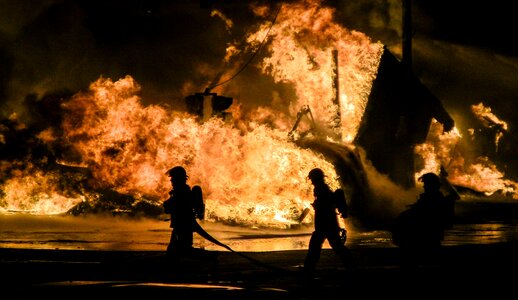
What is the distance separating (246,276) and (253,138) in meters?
11.7

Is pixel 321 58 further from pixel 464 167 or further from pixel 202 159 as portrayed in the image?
pixel 464 167

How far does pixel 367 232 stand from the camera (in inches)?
835

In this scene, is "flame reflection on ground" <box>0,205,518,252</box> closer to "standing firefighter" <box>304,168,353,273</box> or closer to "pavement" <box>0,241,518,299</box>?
"pavement" <box>0,241,518,299</box>

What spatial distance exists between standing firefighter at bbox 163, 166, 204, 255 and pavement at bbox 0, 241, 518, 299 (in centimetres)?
29

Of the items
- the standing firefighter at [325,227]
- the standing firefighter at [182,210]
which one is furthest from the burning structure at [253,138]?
the standing firefighter at [325,227]

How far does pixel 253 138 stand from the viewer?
74.2 feet

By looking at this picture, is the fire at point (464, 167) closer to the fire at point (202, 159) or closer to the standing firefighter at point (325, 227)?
the fire at point (202, 159)

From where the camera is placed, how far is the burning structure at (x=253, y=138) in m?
22.0

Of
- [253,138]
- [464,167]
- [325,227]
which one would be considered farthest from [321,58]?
[325,227]

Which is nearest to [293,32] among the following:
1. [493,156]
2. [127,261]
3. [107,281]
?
[493,156]

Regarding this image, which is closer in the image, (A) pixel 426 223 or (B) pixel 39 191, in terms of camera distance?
(A) pixel 426 223

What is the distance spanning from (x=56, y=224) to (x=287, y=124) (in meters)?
9.99

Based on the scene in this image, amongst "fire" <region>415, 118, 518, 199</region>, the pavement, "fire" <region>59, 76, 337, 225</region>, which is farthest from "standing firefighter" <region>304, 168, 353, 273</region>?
"fire" <region>415, 118, 518, 199</region>

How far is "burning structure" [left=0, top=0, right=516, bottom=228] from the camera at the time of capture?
22.0 metres
